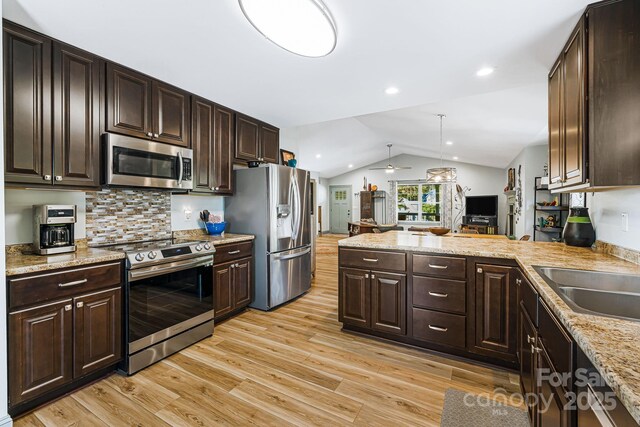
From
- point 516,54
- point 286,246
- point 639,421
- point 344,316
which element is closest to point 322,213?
point 286,246

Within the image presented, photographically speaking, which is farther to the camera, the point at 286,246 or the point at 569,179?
the point at 286,246

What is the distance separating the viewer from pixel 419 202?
1067 cm

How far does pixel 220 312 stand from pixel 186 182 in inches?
53.3

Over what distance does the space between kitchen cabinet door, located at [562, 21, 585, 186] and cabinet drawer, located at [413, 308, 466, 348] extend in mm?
1279

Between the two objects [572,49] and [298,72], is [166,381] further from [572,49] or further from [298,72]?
[572,49]

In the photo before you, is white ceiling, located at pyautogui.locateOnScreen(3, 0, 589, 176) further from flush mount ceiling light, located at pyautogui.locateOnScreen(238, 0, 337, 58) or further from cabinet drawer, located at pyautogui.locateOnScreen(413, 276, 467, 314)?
cabinet drawer, located at pyautogui.locateOnScreen(413, 276, 467, 314)

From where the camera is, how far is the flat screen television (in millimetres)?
9109

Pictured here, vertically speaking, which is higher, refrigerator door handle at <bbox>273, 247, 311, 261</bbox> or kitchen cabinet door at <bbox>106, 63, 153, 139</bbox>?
kitchen cabinet door at <bbox>106, 63, 153, 139</bbox>

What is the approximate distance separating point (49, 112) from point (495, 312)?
3.48 metres

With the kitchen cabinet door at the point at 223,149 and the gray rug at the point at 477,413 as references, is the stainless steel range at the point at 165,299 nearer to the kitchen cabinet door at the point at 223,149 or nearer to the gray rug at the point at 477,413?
the kitchen cabinet door at the point at 223,149

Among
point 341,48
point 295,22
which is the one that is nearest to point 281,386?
point 295,22

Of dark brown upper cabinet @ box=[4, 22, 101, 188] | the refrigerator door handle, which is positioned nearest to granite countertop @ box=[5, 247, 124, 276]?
dark brown upper cabinet @ box=[4, 22, 101, 188]

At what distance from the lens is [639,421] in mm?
561

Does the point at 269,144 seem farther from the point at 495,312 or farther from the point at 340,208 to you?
the point at 340,208
